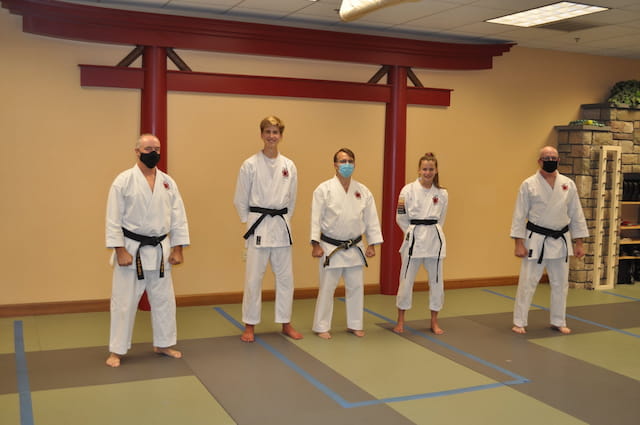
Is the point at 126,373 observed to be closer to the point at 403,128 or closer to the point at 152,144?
the point at 152,144

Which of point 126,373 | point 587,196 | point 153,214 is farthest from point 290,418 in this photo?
point 587,196

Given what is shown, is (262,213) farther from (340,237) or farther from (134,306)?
(134,306)

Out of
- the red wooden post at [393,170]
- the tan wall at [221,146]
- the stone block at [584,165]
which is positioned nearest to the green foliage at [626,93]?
the tan wall at [221,146]

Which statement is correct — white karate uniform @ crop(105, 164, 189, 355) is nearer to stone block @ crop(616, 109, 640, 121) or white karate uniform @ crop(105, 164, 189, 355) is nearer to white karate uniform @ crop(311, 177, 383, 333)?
white karate uniform @ crop(311, 177, 383, 333)

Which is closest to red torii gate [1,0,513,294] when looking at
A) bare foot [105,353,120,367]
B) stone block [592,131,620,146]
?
stone block [592,131,620,146]

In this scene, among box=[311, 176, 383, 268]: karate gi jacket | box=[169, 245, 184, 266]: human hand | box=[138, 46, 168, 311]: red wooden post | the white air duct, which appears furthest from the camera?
box=[138, 46, 168, 311]: red wooden post

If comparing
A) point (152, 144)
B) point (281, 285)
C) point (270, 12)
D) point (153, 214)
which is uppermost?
point (270, 12)

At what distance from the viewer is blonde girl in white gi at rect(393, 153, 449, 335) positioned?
5250mm

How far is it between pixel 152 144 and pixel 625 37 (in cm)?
495

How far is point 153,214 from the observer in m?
4.31

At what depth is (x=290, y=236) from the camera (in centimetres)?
502

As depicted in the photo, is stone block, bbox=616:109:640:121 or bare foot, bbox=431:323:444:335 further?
stone block, bbox=616:109:640:121

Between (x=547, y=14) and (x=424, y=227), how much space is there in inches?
89.9

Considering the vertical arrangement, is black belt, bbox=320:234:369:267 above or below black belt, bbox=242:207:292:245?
below
